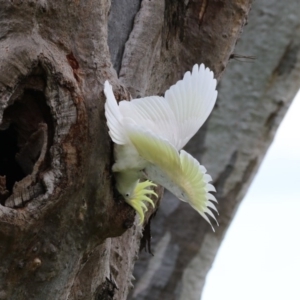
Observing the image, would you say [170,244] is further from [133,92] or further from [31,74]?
[31,74]

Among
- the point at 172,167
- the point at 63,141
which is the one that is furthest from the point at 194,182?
the point at 63,141

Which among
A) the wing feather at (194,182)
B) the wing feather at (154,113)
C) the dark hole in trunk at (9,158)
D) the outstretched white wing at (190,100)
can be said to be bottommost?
the dark hole in trunk at (9,158)

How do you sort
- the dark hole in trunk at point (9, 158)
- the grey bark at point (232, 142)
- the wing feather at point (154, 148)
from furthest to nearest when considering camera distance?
the grey bark at point (232, 142) → the dark hole in trunk at point (9, 158) → the wing feather at point (154, 148)

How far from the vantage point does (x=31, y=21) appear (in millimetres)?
893

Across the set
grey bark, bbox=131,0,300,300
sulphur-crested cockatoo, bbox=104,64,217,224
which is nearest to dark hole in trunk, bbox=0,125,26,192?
sulphur-crested cockatoo, bbox=104,64,217,224

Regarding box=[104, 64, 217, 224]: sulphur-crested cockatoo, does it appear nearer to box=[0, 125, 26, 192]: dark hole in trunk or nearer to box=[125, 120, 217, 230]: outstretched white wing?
box=[125, 120, 217, 230]: outstretched white wing

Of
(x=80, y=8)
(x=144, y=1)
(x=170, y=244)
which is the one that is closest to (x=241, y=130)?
(x=170, y=244)

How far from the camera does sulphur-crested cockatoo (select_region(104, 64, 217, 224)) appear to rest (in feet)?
2.68

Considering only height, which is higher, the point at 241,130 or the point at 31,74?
the point at 241,130

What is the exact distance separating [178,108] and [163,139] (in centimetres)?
11

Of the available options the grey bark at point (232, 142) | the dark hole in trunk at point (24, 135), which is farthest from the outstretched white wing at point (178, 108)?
the grey bark at point (232, 142)

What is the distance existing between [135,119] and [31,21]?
0.59ft

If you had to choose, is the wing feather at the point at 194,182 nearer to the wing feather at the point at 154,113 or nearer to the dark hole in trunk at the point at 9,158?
the wing feather at the point at 154,113

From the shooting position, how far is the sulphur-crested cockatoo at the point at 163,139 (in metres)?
0.82
